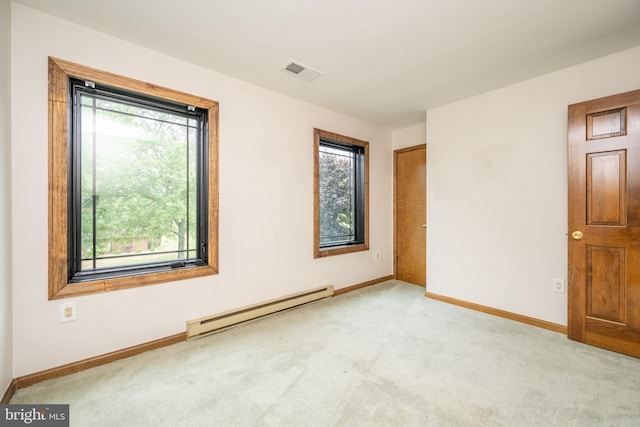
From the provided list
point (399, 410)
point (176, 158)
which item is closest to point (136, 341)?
point (176, 158)

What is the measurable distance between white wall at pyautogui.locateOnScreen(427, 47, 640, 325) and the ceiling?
23 cm

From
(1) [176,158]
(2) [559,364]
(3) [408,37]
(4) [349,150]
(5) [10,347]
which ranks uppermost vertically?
(3) [408,37]

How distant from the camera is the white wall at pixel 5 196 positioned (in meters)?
1.62

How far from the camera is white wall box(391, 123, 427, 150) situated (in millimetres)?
4144

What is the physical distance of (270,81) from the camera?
2.83 meters

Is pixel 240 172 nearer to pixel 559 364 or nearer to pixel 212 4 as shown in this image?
pixel 212 4

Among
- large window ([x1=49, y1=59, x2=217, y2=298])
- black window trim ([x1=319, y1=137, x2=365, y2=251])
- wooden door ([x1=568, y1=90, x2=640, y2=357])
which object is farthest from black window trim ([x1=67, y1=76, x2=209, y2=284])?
wooden door ([x1=568, y1=90, x2=640, y2=357])

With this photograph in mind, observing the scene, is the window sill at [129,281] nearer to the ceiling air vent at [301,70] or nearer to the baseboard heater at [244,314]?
the baseboard heater at [244,314]

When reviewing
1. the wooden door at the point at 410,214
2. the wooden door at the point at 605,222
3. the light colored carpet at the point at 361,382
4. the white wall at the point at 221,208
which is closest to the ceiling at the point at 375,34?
the white wall at the point at 221,208

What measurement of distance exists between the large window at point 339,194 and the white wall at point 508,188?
958 millimetres

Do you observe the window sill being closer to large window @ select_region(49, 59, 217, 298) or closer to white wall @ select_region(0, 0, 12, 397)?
large window @ select_region(49, 59, 217, 298)

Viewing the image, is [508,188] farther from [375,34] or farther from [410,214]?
[375,34]

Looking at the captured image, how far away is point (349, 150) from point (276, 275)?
2139 millimetres

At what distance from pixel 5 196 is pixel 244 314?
1964 mm
